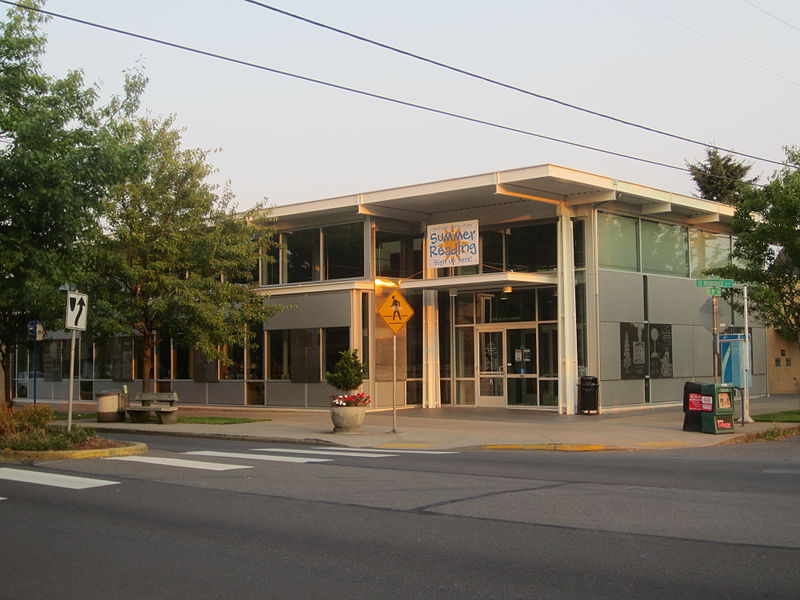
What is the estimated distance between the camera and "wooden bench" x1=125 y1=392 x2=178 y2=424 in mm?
23375

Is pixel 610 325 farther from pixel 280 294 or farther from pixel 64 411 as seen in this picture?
pixel 64 411

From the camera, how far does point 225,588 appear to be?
6.53 meters

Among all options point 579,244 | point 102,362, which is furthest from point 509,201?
point 102,362

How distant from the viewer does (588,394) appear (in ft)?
81.1

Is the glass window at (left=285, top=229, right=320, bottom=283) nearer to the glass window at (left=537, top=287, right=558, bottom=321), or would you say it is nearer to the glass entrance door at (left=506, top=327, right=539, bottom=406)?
the glass entrance door at (left=506, top=327, right=539, bottom=406)

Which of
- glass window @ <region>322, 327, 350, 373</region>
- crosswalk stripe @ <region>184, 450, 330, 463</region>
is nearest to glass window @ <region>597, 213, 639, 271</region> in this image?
glass window @ <region>322, 327, 350, 373</region>

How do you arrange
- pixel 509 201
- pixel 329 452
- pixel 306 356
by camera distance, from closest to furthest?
pixel 329 452 → pixel 509 201 → pixel 306 356

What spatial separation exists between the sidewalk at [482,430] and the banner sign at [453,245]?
14.7 ft

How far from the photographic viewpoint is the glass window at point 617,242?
84.9 ft

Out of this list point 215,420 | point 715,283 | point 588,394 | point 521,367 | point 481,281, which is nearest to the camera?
point 715,283

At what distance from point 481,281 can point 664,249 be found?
22.4 feet

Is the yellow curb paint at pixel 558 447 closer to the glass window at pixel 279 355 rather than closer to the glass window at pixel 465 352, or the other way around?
the glass window at pixel 465 352

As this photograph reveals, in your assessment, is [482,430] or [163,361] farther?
[163,361]

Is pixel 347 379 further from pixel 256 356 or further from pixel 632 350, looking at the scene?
pixel 632 350
